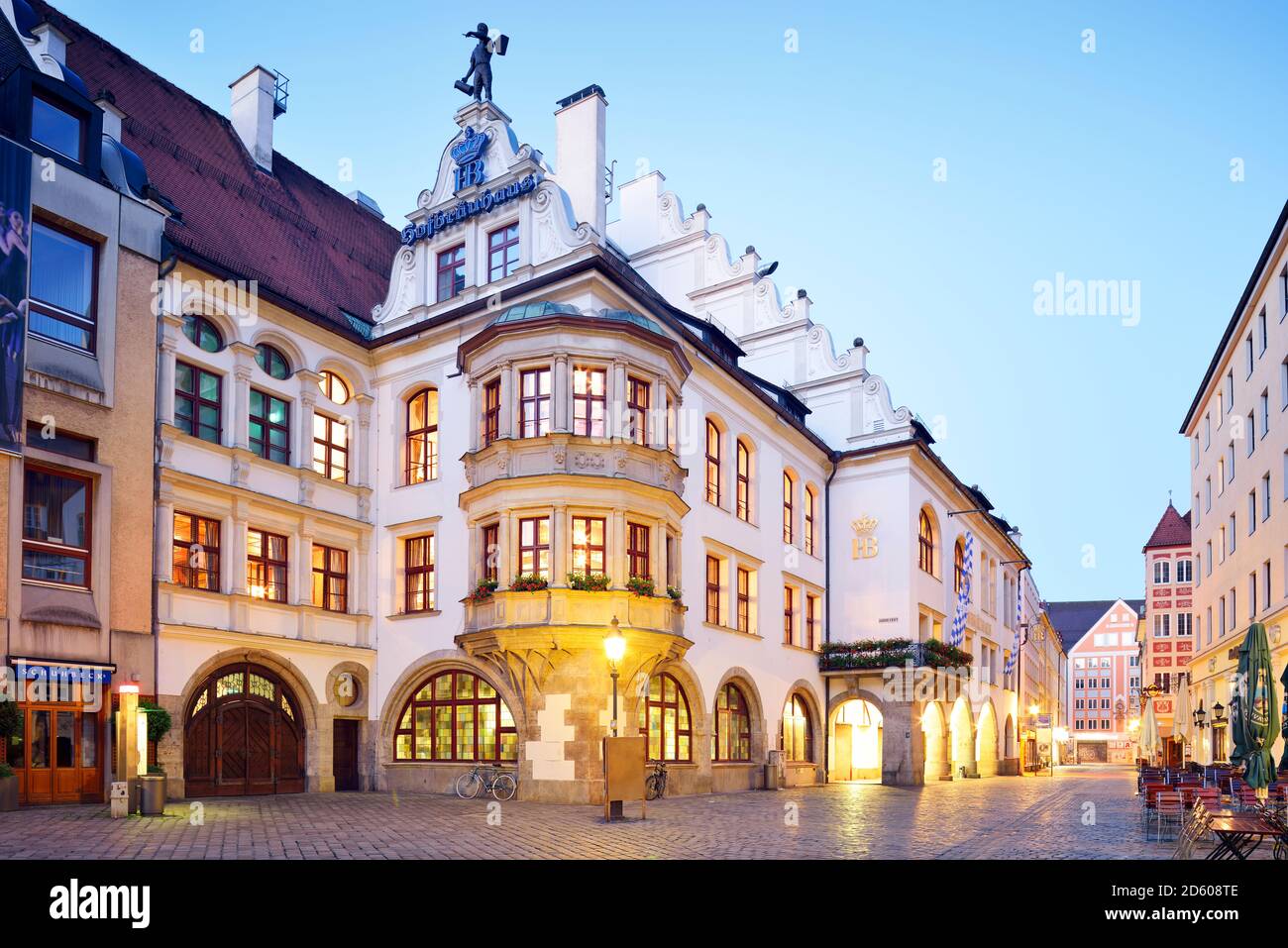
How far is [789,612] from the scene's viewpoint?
36.3m

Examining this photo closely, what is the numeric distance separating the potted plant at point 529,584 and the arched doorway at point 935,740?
19.8 meters

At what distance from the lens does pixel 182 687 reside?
81.0 feet

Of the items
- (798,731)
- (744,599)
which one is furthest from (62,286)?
(798,731)

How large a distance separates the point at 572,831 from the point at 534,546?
8.83 meters

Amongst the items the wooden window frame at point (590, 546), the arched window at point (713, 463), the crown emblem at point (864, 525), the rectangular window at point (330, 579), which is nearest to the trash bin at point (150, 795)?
the rectangular window at point (330, 579)

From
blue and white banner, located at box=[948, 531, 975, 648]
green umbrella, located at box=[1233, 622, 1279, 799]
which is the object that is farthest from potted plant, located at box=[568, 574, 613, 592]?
blue and white banner, located at box=[948, 531, 975, 648]

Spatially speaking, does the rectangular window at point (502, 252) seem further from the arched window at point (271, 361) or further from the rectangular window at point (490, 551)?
the rectangular window at point (490, 551)

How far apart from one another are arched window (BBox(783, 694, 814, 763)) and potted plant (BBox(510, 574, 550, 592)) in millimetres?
11834

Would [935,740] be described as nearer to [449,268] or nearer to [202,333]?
[449,268]

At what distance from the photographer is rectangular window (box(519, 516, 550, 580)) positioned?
86.6ft

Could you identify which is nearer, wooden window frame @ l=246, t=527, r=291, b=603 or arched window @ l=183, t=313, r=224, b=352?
arched window @ l=183, t=313, r=224, b=352

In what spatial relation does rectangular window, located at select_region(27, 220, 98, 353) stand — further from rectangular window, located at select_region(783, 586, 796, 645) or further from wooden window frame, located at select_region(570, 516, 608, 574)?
rectangular window, located at select_region(783, 586, 796, 645)

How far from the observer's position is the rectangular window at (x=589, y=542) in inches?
1040

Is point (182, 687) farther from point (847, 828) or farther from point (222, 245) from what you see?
point (847, 828)
